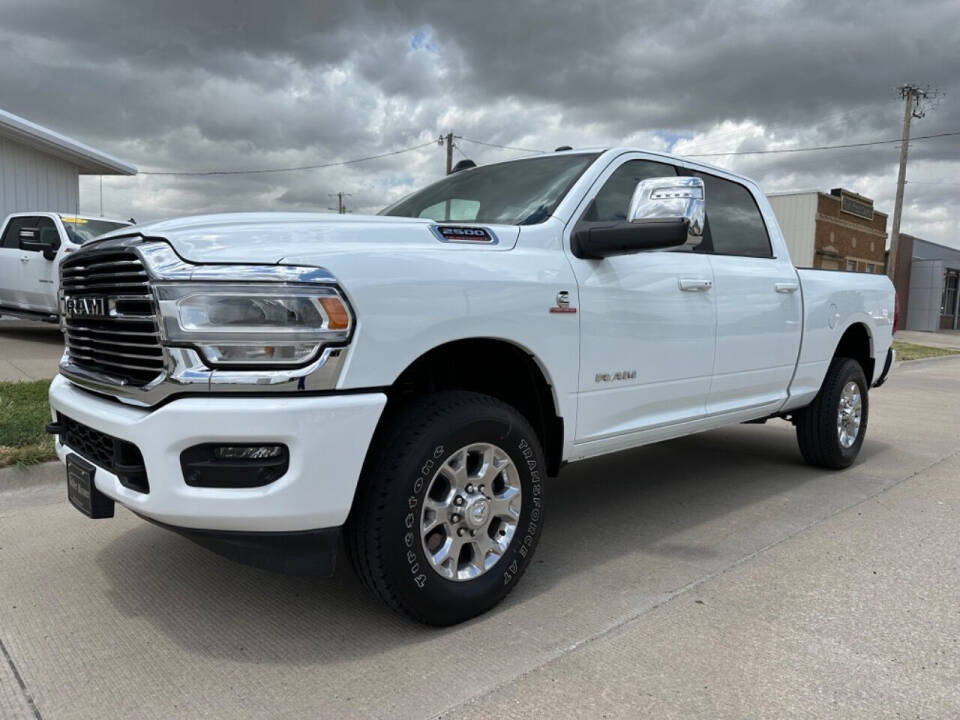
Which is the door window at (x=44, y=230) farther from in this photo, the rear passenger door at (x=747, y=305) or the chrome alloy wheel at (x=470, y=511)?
the chrome alloy wheel at (x=470, y=511)

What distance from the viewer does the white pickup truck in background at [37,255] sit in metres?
10.2

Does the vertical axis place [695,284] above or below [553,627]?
above

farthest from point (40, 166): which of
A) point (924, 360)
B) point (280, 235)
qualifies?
point (924, 360)

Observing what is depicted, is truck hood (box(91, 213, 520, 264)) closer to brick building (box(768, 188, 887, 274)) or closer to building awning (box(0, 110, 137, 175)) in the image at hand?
building awning (box(0, 110, 137, 175))

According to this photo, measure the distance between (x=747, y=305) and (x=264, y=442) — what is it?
2967 mm

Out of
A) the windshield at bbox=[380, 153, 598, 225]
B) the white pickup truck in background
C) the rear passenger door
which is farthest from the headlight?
the white pickup truck in background

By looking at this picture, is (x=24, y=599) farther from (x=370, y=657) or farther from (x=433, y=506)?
(x=433, y=506)

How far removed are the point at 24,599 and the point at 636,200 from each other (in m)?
3.00

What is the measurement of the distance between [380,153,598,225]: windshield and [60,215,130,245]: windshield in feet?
26.2

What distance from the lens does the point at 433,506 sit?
267 centimetres

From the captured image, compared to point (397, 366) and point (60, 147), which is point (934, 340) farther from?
point (397, 366)

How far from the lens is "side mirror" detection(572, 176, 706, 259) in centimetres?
298

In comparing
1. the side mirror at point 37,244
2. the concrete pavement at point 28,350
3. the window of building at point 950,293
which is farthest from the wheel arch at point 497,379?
the window of building at point 950,293

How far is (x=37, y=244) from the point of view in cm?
1002
